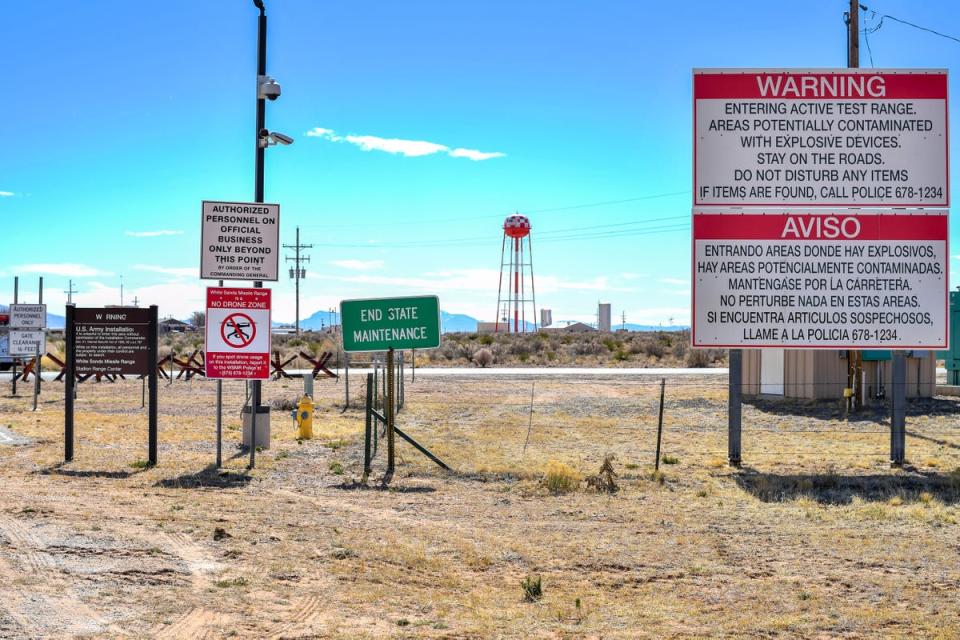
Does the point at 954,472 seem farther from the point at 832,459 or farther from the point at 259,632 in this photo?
the point at 259,632

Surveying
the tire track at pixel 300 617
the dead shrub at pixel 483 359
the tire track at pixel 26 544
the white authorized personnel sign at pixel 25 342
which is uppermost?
the white authorized personnel sign at pixel 25 342

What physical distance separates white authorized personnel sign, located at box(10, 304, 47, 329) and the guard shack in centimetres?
2020

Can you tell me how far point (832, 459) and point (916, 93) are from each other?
229 inches

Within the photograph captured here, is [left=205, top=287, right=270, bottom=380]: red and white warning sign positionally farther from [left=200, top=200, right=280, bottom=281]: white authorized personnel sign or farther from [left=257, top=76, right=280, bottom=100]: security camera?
[left=257, top=76, right=280, bottom=100]: security camera

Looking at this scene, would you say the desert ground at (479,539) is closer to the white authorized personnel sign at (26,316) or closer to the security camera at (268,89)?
the security camera at (268,89)

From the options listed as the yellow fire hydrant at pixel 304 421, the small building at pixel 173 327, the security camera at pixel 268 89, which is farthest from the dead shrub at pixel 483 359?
the small building at pixel 173 327

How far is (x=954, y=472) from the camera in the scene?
496 inches

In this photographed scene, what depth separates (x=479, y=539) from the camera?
865 centimetres

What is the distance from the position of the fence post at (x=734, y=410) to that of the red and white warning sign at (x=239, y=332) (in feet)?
23.4

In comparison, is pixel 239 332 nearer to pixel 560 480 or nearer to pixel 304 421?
pixel 304 421

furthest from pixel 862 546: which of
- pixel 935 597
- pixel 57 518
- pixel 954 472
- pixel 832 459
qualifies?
pixel 57 518

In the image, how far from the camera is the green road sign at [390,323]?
494 inches

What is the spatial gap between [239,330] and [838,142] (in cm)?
938

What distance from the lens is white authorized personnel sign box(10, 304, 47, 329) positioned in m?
24.6
